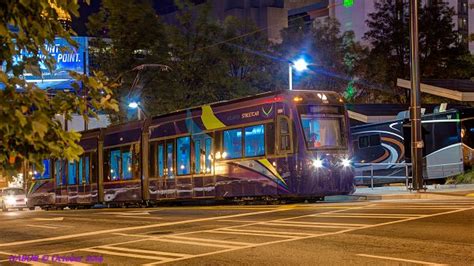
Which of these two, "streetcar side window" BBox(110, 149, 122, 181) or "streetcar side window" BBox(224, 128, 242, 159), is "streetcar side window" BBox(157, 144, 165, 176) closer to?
"streetcar side window" BBox(110, 149, 122, 181)

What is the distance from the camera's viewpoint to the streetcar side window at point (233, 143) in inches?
834

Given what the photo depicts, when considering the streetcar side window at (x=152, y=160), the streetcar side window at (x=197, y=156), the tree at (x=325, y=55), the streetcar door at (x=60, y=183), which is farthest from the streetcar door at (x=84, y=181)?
the tree at (x=325, y=55)

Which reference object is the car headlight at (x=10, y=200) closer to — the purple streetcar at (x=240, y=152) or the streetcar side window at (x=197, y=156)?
the purple streetcar at (x=240, y=152)

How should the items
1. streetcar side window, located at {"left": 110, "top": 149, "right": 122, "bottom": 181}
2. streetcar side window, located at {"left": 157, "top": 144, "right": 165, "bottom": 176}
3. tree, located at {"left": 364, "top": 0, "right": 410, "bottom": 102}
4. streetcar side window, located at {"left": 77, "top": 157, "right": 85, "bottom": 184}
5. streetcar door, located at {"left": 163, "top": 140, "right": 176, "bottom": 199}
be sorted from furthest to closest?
tree, located at {"left": 364, "top": 0, "right": 410, "bottom": 102}, streetcar side window, located at {"left": 77, "top": 157, "right": 85, "bottom": 184}, streetcar side window, located at {"left": 110, "top": 149, "right": 122, "bottom": 181}, streetcar side window, located at {"left": 157, "top": 144, "right": 165, "bottom": 176}, streetcar door, located at {"left": 163, "top": 140, "right": 176, "bottom": 199}

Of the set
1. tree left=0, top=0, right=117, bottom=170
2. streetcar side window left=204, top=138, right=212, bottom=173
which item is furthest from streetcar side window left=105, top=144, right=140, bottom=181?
tree left=0, top=0, right=117, bottom=170

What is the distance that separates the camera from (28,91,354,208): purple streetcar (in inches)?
773

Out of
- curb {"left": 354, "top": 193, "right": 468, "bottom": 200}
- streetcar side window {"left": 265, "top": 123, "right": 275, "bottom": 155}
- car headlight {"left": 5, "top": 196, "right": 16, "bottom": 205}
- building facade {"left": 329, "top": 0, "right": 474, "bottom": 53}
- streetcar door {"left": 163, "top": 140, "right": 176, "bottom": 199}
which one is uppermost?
building facade {"left": 329, "top": 0, "right": 474, "bottom": 53}

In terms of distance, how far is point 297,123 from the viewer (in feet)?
64.1

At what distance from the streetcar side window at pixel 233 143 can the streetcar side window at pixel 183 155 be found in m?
2.22

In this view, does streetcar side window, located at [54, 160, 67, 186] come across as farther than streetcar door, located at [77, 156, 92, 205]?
Yes

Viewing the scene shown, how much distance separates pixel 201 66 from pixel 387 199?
19.6m

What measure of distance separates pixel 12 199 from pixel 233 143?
2385 cm

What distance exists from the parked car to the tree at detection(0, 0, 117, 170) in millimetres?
37003

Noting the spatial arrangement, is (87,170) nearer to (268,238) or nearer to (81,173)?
(81,173)
